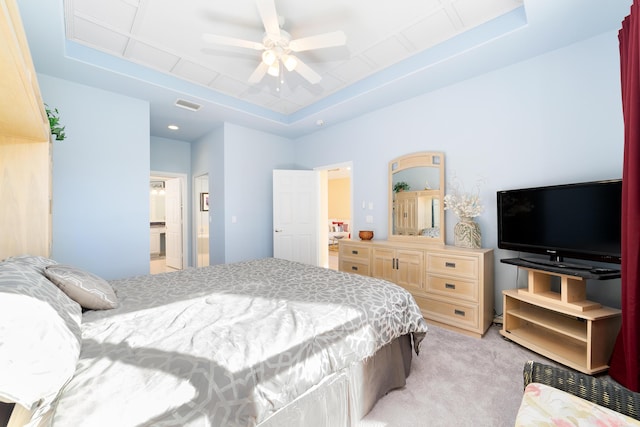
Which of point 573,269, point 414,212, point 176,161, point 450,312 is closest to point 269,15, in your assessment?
point 414,212

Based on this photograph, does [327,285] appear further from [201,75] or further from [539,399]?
[201,75]

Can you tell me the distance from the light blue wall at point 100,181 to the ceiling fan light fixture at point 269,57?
2.14 meters

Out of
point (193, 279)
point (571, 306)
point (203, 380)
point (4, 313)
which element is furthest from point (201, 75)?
point (571, 306)

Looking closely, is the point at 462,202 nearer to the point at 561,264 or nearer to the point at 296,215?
the point at 561,264

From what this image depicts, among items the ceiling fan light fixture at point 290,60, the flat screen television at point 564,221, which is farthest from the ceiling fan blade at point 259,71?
the flat screen television at point 564,221

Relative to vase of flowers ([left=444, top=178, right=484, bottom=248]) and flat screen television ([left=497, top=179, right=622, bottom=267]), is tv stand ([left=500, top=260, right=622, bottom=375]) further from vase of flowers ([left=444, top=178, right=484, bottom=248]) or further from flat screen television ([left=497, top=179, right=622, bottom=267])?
vase of flowers ([left=444, top=178, right=484, bottom=248])

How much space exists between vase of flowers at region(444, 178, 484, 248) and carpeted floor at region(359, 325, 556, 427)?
979 millimetres

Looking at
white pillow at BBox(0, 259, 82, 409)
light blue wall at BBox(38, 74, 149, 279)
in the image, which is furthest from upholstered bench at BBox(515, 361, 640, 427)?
light blue wall at BBox(38, 74, 149, 279)

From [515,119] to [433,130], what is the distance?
85 centimetres

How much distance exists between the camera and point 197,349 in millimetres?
1059

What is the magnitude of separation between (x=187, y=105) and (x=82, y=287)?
298cm

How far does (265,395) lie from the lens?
3.24 feet

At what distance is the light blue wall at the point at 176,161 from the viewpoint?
5.13 metres

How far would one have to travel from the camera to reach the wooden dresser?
8.52 feet
